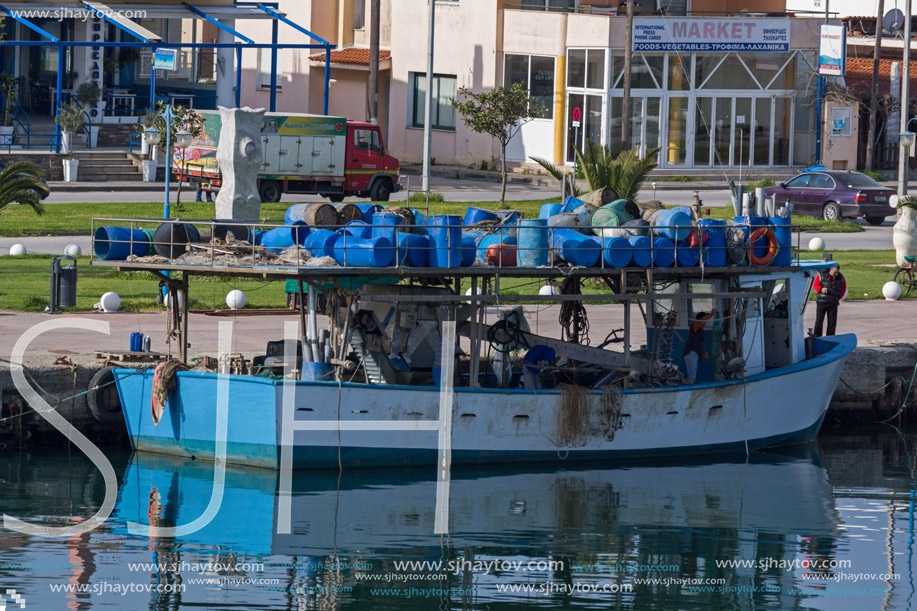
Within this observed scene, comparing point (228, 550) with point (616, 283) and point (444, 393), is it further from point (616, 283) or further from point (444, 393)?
point (616, 283)

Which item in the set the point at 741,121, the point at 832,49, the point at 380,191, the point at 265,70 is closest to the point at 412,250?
the point at 380,191

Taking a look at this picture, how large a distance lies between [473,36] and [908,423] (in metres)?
32.5

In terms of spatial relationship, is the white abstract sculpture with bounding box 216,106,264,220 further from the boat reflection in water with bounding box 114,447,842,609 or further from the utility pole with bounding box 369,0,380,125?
the utility pole with bounding box 369,0,380,125

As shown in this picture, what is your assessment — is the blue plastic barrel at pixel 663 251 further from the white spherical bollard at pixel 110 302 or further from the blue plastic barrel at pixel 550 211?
the white spherical bollard at pixel 110 302

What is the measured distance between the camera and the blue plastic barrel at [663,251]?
18.6 meters

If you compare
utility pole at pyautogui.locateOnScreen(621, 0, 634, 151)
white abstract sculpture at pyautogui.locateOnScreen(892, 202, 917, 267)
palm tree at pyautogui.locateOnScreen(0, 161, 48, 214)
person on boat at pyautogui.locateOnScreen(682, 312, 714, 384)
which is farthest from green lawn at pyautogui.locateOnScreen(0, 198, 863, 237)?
person on boat at pyautogui.locateOnScreen(682, 312, 714, 384)

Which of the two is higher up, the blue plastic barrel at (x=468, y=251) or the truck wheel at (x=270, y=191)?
the truck wheel at (x=270, y=191)

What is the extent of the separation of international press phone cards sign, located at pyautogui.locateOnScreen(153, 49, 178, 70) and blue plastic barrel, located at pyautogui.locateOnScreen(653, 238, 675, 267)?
98.4 feet

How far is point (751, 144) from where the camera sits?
5234cm

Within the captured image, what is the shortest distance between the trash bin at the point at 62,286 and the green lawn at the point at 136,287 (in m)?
0.44

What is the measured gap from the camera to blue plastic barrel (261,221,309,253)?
18.2 metres

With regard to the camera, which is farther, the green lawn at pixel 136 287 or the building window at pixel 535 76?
the building window at pixel 535 76

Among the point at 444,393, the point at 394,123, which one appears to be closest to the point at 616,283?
the point at 444,393

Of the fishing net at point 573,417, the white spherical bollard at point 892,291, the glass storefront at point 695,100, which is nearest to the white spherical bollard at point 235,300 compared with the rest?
the fishing net at point 573,417
